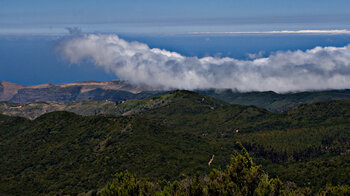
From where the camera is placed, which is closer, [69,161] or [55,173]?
[55,173]

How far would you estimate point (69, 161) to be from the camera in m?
181

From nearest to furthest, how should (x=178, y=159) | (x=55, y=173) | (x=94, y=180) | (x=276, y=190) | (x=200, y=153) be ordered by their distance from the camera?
(x=276, y=190), (x=94, y=180), (x=55, y=173), (x=178, y=159), (x=200, y=153)

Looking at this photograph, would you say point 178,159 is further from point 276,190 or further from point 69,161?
point 276,190

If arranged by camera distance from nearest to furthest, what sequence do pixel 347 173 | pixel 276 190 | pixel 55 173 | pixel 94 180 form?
pixel 276 190, pixel 347 173, pixel 94 180, pixel 55 173

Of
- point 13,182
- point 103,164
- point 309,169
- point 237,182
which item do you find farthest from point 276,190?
point 13,182

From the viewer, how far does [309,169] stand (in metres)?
163

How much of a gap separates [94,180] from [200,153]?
64907 mm

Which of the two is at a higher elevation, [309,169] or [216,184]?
[216,184]

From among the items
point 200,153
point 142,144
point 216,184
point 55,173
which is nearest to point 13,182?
point 55,173

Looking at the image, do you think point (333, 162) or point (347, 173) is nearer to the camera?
point (347, 173)

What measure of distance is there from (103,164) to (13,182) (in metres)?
40.5

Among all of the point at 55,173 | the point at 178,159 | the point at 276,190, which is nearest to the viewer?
the point at 276,190

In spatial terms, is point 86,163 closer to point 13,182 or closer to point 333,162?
point 13,182

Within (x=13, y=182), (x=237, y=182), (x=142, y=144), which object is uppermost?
(x=237, y=182)
